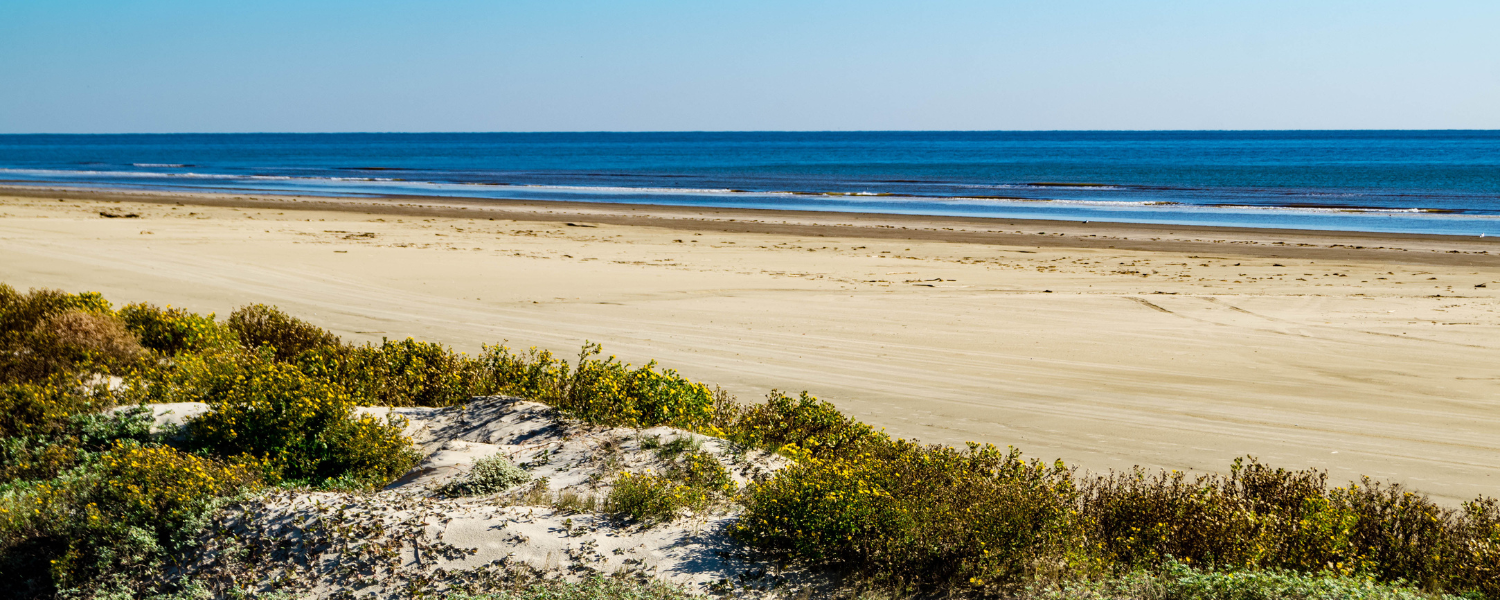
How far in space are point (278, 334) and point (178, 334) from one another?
82cm

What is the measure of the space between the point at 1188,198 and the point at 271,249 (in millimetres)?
33901

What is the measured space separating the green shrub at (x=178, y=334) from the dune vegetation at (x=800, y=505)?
58.9 inches

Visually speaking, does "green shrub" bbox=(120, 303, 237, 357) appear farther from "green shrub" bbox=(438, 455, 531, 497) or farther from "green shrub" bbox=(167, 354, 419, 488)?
"green shrub" bbox=(438, 455, 531, 497)

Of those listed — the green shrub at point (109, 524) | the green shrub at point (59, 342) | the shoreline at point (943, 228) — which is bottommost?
the green shrub at point (109, 524)

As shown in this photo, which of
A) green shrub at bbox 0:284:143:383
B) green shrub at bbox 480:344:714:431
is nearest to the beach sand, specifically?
green shrub at bbox 480:344:714:431

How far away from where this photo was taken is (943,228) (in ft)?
86.0

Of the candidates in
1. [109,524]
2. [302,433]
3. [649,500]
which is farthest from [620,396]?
[109,524]

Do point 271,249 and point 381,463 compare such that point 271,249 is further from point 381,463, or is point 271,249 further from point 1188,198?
point 1188,198

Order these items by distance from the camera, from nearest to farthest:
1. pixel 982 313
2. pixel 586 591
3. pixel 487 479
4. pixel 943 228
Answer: pixel 586 591
pixel 487 479
pixel 982 313
pixel 943 228

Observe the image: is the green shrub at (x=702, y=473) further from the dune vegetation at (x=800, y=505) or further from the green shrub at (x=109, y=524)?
the green shrub at (x=109, y=524)

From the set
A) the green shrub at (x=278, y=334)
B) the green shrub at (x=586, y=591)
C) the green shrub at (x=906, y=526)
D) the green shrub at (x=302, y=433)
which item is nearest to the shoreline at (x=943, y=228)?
the green shrub at (x=278, y=334)

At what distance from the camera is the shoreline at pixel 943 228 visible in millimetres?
21062

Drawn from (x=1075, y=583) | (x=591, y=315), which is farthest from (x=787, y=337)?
(x=1075, y=583)

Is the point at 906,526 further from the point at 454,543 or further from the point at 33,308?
the point at 33,308
